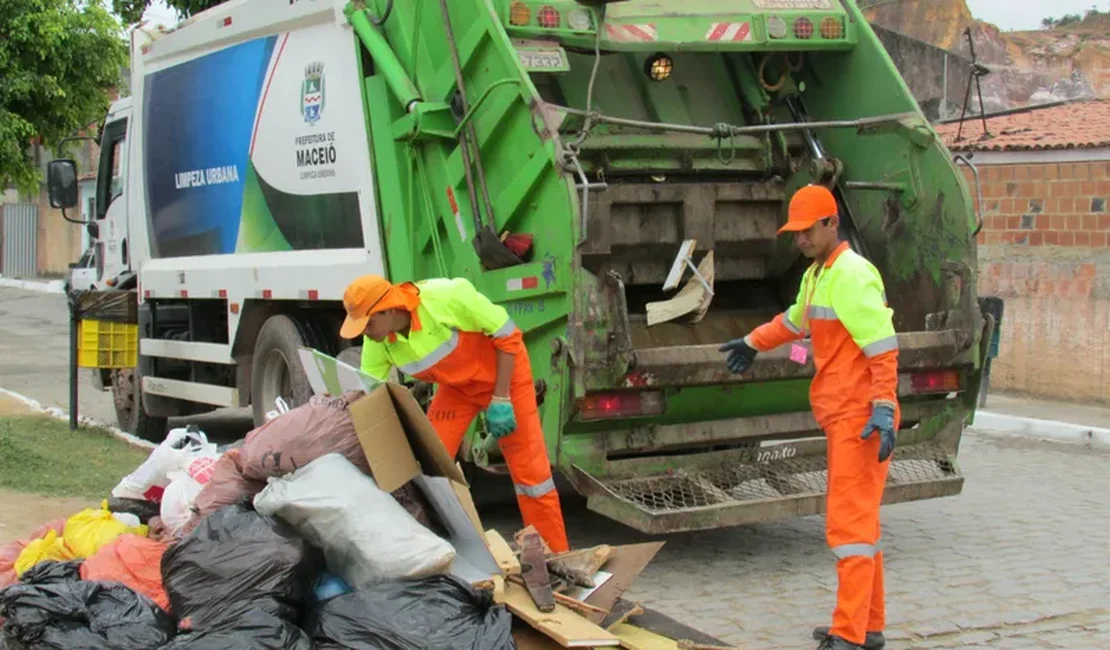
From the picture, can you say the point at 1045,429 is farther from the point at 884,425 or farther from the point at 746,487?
the point at 884,425

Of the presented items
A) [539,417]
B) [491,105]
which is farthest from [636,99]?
[539,417]

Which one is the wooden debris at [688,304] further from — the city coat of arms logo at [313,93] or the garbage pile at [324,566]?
the city coat of arms logo at [313,93]

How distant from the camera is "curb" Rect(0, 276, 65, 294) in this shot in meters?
26.6

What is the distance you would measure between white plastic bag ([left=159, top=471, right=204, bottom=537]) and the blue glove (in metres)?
2.18

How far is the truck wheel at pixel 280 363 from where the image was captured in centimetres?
706

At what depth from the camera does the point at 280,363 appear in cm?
740

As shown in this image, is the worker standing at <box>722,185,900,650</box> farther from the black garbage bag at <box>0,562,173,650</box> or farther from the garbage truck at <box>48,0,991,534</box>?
the black garbage bag at <box>0,562,173,650</box>

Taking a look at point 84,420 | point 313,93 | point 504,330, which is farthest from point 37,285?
point 504,330

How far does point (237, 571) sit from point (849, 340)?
77.3 inches

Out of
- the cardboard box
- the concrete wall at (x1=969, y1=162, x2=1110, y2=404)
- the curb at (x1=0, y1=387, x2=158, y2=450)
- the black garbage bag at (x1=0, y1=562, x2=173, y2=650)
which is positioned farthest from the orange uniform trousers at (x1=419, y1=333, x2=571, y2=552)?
the concrete wall at (x1=969, y1=162, x2=1110, y2=404)

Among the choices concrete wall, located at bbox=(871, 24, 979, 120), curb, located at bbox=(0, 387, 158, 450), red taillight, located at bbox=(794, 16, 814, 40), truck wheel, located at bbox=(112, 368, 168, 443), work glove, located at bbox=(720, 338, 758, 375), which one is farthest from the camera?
concrete wall, located at bbox=(871, 24, 979, 120)

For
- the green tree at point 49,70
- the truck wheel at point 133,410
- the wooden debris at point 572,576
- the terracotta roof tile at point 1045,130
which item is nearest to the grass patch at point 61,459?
the truck wheel at point 133,410

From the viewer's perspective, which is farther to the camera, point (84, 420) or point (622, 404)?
point (84, 420)

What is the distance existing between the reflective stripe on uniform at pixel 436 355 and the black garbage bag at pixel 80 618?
145 centimetres
